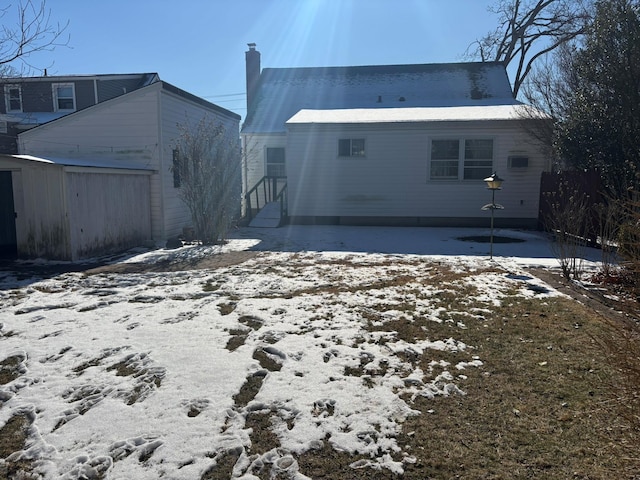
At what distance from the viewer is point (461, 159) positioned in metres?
14.5

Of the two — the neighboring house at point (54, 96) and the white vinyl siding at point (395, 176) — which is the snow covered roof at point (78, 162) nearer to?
the white vinyl siding at point (395, 176)

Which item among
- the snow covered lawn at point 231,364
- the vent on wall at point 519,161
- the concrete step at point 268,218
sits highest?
the vent on wall at point 519,161

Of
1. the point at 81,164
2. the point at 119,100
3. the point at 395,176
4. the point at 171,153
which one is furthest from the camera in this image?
the point at 395,176

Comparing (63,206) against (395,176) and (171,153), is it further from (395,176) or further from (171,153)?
(395,176)

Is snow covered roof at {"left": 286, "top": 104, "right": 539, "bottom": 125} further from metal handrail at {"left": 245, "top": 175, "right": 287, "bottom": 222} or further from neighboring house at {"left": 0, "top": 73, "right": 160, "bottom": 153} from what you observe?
neighboring house at {"left": 0, "top": 73, "right": 160, "bottom": 153}

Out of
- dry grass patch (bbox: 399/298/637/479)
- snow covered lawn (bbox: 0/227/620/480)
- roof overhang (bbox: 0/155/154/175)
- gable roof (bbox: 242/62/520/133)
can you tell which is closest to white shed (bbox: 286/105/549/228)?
gable roof (bbox: 242/62/520/133)

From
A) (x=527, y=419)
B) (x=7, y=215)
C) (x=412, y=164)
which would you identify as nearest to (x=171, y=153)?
(x=7, y=215)

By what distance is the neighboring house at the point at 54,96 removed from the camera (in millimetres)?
20375

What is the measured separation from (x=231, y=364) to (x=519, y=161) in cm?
1298

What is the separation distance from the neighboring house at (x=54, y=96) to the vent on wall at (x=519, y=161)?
1570 cm

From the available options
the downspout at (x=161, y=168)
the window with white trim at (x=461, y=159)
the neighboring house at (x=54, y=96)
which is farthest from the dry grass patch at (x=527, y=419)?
the neighboring house at (x=54, y=96)

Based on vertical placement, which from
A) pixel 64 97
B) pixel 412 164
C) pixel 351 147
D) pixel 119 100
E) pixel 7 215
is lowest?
pixel 7 215

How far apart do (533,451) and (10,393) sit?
3.96 m

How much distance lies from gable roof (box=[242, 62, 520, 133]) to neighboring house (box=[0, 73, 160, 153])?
555 cm
